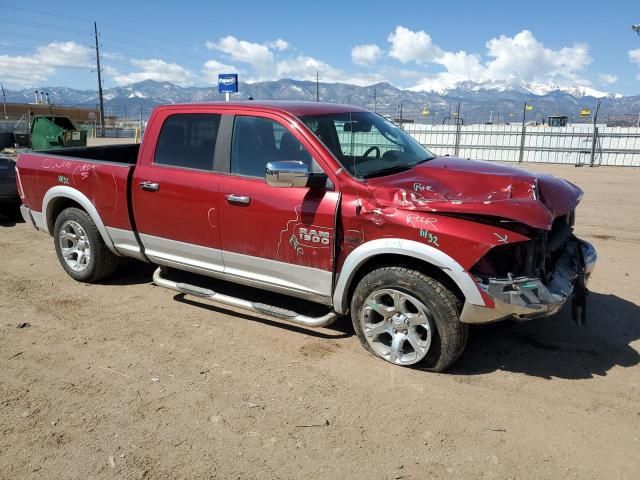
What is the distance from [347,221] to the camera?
3.76 metres

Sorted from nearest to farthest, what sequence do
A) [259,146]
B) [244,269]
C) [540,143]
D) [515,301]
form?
1. [515,301]
2. [259,146]
3. [244,269]
4. [540,143]

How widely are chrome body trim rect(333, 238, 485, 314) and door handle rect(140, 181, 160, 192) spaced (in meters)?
1.95

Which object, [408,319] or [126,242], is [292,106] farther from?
[126,242]

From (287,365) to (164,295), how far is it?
206 cm

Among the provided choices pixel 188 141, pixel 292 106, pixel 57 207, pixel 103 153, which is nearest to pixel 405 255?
pixel 292 106

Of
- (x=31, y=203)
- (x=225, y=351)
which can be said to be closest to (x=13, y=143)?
(x=31, y=203)

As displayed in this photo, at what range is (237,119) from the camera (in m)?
4.40

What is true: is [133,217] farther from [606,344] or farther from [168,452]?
[606,344]

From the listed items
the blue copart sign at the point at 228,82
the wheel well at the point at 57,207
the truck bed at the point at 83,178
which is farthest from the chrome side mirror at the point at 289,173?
the blue copart sign at the point at 228,82

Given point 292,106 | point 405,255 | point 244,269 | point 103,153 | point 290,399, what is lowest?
point 290,399

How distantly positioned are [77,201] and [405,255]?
11.9 feet

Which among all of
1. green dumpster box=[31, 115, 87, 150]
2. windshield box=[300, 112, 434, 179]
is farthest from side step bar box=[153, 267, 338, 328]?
green dumpster box=[31, 115, 87, 150]

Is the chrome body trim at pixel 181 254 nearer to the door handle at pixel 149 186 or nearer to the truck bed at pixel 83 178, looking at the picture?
the truck bed at pixel 83 178

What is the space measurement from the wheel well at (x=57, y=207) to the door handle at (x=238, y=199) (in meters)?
2.20
